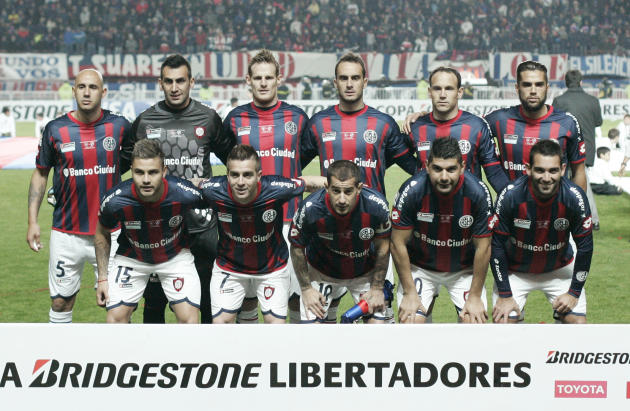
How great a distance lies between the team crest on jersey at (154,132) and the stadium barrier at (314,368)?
76.6 inches

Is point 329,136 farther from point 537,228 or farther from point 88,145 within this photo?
point 88,145

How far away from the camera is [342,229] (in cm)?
517

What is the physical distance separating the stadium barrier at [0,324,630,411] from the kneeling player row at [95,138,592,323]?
1.04m

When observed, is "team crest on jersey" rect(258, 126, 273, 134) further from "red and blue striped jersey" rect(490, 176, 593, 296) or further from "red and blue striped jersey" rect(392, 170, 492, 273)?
"red and blue striped jersey" rect(490, 176, 593, 296)

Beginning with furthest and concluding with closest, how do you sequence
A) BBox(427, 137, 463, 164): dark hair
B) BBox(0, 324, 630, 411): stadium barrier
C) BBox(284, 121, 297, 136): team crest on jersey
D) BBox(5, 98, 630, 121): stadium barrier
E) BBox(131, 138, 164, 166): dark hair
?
BBox(5, 98, 630, 121): stadium barrier, BBox(284, 121, 297, 136): team crest on jersey, BBox(131, 138, 164, 166): dark hair, BBox(427, 137, 463, 164): dark hair, BBox(0, 324, 630, 411): stadium barrier

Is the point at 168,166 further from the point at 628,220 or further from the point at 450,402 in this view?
the point at 628,220

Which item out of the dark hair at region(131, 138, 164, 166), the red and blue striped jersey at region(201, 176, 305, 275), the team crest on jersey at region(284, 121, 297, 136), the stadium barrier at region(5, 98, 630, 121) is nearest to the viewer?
the dark hair at region(131, 138, 164, 166)

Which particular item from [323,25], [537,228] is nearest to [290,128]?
[537,228]

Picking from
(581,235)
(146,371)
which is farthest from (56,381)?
(581,235)

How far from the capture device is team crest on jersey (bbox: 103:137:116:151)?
574 cm

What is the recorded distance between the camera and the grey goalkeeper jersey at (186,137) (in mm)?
5613

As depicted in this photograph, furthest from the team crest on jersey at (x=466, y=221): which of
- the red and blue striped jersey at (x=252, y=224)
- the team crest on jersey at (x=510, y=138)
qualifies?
the red and blue striped jersey at (x=252, y=224)

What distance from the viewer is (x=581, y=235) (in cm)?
505

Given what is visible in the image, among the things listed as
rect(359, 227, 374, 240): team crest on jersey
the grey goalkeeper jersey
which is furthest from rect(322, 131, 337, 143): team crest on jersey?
rect(359, 227, 374, 240): team crest on jersey
